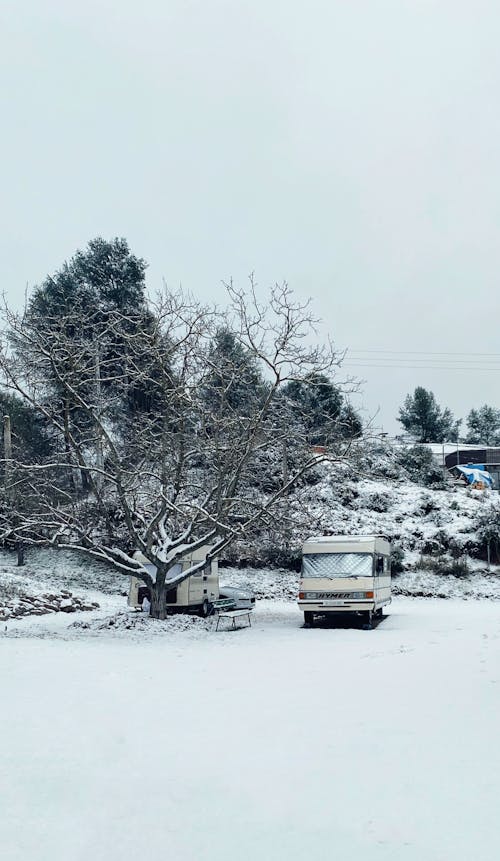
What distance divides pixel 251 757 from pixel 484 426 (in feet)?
231

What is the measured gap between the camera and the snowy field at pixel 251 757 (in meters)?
5.12

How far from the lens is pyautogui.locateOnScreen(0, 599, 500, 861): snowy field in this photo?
16.8 feet

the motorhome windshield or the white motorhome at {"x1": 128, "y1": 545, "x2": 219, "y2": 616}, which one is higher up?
the motorhome windshield

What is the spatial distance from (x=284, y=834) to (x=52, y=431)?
29489 mm

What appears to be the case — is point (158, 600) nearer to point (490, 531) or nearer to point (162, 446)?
point (162, 446)

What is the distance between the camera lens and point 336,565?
20.8m

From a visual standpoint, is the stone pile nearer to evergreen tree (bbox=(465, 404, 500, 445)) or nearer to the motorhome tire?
the motorhome tire

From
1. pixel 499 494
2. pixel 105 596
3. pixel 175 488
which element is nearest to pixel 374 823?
pixel 175 488

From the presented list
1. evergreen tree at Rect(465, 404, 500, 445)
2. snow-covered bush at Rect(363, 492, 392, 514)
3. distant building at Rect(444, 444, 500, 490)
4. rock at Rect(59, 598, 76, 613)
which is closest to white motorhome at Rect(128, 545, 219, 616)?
rock at Rect(59, 598, 76, 613)

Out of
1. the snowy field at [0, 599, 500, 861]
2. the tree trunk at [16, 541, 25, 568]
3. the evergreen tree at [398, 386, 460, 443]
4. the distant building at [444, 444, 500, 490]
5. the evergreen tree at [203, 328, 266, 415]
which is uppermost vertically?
the evergreen tree at [398, 386, 460, 443]

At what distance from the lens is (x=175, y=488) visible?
1909 cm

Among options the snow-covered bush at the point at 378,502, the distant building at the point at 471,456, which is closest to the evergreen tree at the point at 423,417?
the distant building at the point at 471,456

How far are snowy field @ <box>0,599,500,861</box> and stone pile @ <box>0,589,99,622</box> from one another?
8342mm

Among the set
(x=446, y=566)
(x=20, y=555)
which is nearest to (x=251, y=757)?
(x=446, y=566)
